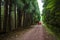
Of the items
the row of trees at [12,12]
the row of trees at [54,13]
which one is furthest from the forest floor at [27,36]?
the row of trees at [12,12]

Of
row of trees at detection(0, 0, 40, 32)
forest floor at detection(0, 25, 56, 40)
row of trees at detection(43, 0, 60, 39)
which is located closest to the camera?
row of trees at detection(43, 0, 60, 39)

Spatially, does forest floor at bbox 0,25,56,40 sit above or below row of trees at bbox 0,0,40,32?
below

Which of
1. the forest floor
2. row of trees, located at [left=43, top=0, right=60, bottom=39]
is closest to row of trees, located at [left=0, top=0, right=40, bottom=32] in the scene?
the forest floor

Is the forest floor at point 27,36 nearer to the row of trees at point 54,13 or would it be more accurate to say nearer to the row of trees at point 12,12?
the row of trees at point 54,13

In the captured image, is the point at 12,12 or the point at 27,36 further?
the point at 12,12

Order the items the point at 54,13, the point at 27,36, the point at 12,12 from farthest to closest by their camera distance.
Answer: the point at 12,12
the point at 54,13
the point at 27,36

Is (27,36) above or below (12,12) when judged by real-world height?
below

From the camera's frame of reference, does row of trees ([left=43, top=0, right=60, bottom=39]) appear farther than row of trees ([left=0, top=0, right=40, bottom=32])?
No

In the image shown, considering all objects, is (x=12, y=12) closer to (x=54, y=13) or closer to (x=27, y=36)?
(x=54, y=13)

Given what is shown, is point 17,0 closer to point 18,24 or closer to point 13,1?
point 13,1

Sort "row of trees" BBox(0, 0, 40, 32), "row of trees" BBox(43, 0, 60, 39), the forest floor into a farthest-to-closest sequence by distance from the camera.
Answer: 1. "row of trees" BBox(0, 0, 40, 32)
2. the forest floor
3. "row of trees" BBox(43, 0, 60, 39)

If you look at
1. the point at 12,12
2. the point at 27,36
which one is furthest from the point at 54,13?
the point at 12,12

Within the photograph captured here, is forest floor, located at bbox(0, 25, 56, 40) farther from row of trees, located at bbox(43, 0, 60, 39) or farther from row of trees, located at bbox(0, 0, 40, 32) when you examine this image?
row of trees, located at bbox(0, 0, 40, 32)

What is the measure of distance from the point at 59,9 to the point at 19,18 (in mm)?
23781
